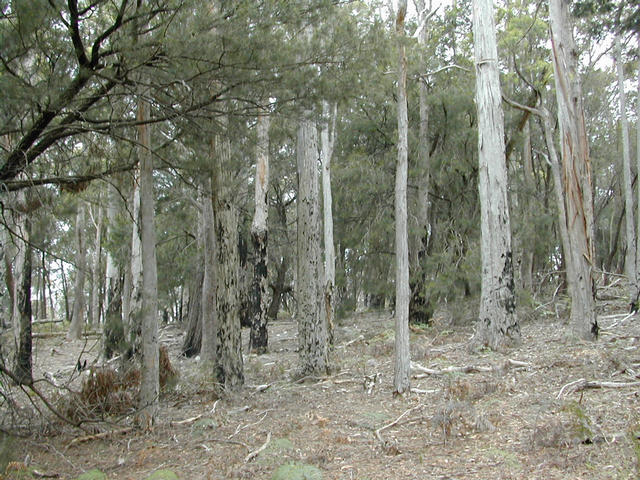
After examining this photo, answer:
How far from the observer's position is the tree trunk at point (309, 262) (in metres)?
9.28

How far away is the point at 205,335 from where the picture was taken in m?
11.3

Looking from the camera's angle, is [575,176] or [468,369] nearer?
[468,369]

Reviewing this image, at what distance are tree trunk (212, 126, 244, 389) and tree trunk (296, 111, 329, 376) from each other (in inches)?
50.9

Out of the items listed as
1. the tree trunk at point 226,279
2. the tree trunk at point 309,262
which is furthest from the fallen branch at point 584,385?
the tree trunk at point 226,279

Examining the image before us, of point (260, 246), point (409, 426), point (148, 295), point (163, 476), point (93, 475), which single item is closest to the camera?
point (163, 476)

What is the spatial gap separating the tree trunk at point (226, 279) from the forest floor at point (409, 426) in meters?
0.46

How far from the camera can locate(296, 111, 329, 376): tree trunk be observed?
9.28 m

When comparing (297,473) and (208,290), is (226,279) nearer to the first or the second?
(208,290)

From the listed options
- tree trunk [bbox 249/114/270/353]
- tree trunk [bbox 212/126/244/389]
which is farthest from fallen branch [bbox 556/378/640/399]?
tree trunk [bbox 249/114/270/353]

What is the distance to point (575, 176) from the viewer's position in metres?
8.70

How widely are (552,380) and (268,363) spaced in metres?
6.36

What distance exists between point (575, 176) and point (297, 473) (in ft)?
21.3

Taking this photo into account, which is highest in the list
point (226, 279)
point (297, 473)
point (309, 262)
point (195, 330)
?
point (309, 262)

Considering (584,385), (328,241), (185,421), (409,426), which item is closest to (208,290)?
(328,241)
